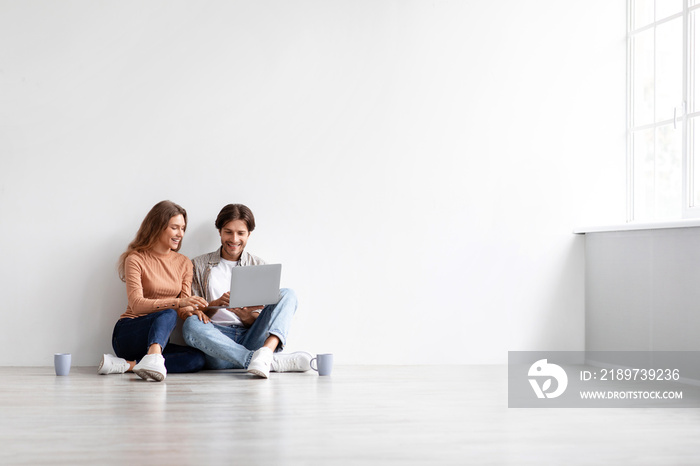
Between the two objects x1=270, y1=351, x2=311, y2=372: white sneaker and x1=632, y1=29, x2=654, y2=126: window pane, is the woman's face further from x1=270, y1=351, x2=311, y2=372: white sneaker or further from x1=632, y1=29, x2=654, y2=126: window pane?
x1=632, y1=29, x2=654, y2=126: window pane

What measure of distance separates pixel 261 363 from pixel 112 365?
672mm

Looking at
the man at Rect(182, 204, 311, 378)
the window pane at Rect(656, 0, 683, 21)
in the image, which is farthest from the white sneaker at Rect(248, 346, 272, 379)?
the window pane at Rect(656, 0, 683, 21)

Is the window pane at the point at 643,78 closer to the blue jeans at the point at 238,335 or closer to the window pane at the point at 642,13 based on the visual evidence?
the window pane at the point at 642,13

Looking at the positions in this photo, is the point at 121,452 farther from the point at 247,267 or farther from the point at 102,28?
the point at 102,28

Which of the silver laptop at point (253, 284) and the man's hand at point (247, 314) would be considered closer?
the silver laptop at point (253, 284)

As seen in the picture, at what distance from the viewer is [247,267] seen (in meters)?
3.32

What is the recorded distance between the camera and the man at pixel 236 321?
11.0ft

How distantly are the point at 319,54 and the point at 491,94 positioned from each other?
98 centimetres

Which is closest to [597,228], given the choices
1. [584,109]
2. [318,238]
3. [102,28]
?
[584,109]

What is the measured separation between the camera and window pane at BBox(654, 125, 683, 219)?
379cm

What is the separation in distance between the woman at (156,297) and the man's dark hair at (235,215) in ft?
0.57

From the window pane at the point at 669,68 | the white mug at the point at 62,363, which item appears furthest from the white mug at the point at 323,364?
the window pane at the point at 669,68

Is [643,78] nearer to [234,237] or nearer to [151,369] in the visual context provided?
[234,237]

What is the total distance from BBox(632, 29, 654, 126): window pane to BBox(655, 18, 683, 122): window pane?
60 mm
